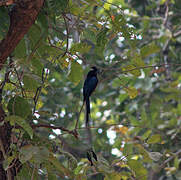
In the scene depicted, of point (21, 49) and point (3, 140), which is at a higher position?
point (21, 49)

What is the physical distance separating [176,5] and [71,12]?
3787mm

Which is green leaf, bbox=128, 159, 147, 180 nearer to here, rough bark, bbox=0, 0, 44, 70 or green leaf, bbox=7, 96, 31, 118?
green leaf, bbox=7, 96, 31, 118

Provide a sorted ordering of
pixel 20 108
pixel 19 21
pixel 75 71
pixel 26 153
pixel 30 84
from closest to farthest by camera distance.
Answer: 1. pixel 26 153
2. pixel 19 21
3. pixel 20 108
4. pixel 30 84
5. pixel 75 71

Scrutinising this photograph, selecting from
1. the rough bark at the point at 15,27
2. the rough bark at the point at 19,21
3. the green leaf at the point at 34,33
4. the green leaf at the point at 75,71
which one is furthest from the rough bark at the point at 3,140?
the green leaf at the point at 75,71

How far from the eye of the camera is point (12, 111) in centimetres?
159

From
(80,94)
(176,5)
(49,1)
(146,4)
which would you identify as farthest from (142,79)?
(49,1)

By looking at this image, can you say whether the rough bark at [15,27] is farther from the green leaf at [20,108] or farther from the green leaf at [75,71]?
the green leaf at [75,71]

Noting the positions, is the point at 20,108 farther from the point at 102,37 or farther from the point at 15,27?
the point at 102,37

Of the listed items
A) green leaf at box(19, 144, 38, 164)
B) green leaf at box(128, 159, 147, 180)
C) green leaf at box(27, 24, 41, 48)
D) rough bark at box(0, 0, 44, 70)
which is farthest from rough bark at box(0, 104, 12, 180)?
green leaf at box(128, 159, 147, 180)

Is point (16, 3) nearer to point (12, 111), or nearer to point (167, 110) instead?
point (12, 111)

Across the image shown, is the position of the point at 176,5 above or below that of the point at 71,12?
above

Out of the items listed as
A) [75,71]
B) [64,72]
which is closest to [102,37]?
[75,71]

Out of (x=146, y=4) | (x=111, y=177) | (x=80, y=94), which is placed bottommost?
(x=111, y=177)

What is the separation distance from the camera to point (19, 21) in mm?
1474
